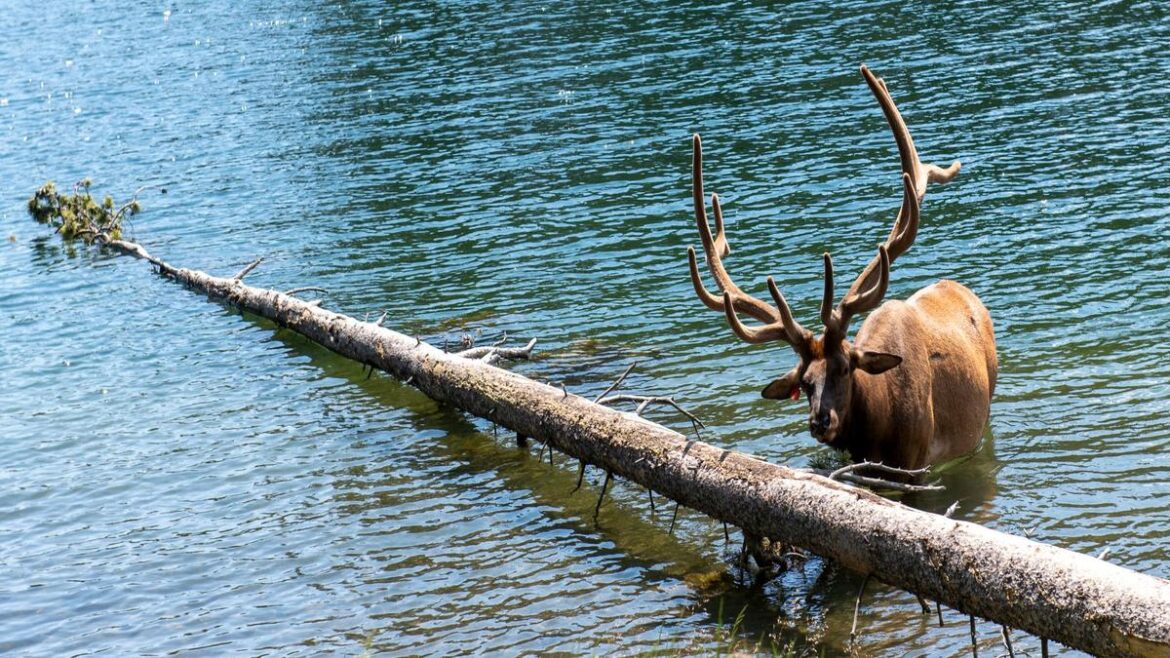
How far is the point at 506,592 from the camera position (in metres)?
11.4

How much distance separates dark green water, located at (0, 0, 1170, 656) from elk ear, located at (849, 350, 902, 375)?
1.61 meters

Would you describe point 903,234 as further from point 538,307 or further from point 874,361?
point 538,307

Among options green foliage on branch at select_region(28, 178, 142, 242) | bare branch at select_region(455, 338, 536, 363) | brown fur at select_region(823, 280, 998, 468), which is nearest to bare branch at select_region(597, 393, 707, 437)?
brown fur at select_region(823, 280, 998, 468)

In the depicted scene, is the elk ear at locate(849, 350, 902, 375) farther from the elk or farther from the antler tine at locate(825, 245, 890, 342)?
the antler tine at locate(825, 245, 890, 342)

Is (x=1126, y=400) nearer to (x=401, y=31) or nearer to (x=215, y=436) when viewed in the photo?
(x=215, y=436)

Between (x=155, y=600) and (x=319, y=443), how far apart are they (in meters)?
3.65

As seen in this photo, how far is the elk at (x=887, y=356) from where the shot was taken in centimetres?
1095

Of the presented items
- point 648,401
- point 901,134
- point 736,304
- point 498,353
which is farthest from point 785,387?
point 498,353

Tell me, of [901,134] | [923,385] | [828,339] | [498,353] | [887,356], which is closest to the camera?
[887,356]

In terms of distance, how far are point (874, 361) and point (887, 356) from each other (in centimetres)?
12

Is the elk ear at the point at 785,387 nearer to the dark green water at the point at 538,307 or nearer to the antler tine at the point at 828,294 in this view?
the antler tine at the point at 828,294

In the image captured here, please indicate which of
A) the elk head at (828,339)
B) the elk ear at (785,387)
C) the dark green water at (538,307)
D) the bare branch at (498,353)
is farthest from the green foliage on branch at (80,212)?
the elk ear at (785,387)

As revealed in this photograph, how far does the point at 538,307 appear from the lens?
1930 cm

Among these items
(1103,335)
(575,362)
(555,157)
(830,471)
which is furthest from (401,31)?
(830,471)
